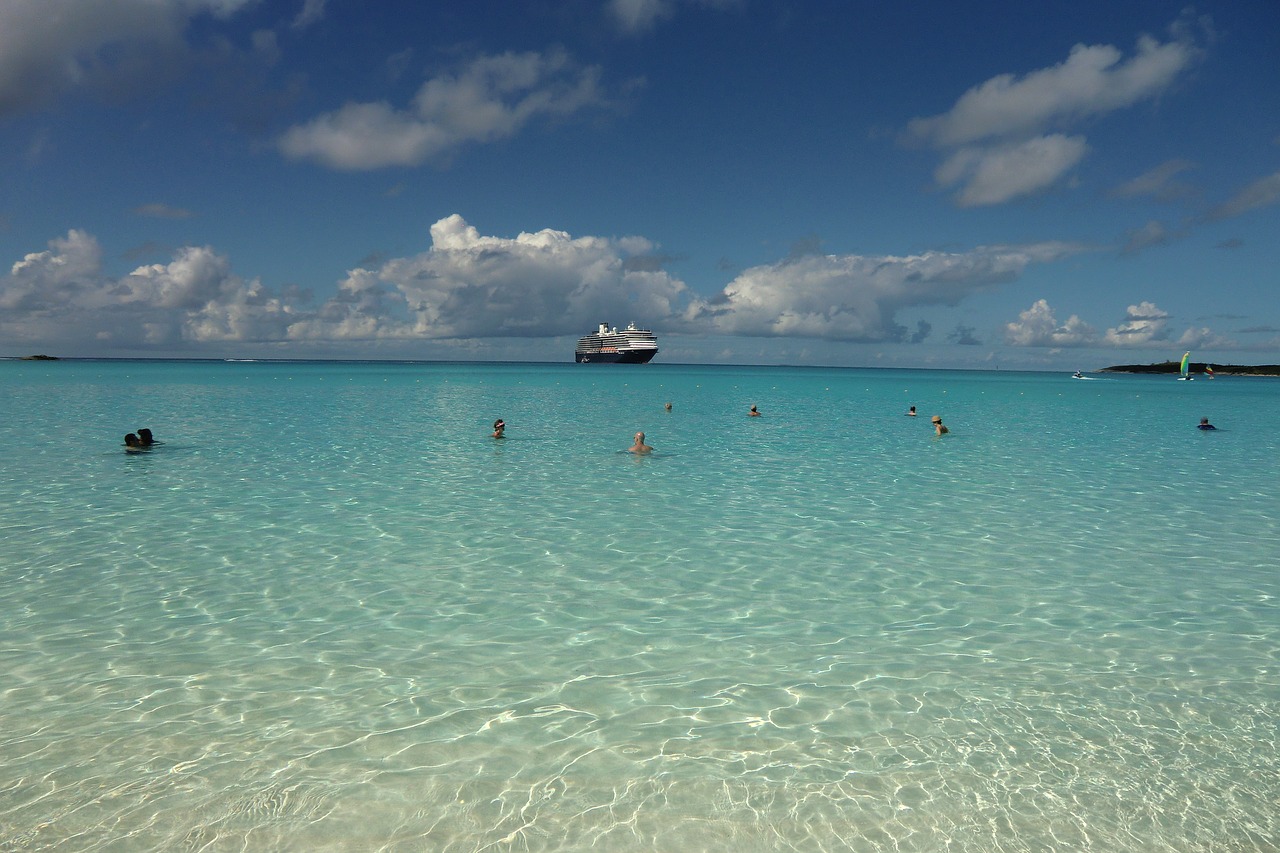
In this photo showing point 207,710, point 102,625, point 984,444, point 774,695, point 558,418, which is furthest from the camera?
point 558,418

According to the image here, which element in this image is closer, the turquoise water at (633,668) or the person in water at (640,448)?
the turquoise water at (633,668)

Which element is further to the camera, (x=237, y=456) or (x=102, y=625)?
(x=237, y=456)

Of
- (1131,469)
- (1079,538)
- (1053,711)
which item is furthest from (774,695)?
(1131,469)

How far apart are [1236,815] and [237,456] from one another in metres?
25.0

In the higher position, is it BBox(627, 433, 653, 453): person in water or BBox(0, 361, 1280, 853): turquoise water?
BBox(627, 433, 653, 453): person in water

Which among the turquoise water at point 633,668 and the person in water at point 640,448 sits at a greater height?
the person in water at point 640,448

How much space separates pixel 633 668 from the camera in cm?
793

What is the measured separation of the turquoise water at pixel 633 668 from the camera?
17.7ft

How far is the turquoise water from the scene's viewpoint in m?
5.38

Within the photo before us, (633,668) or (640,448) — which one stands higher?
(640,448)

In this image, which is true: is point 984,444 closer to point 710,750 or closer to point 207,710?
point 710,750

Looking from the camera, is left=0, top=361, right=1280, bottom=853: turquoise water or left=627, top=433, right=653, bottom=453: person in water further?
left=627, top=433, right=653, bottom=453: person in water

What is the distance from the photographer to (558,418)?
40.8 m

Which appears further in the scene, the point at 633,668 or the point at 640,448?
the point at 640,448
